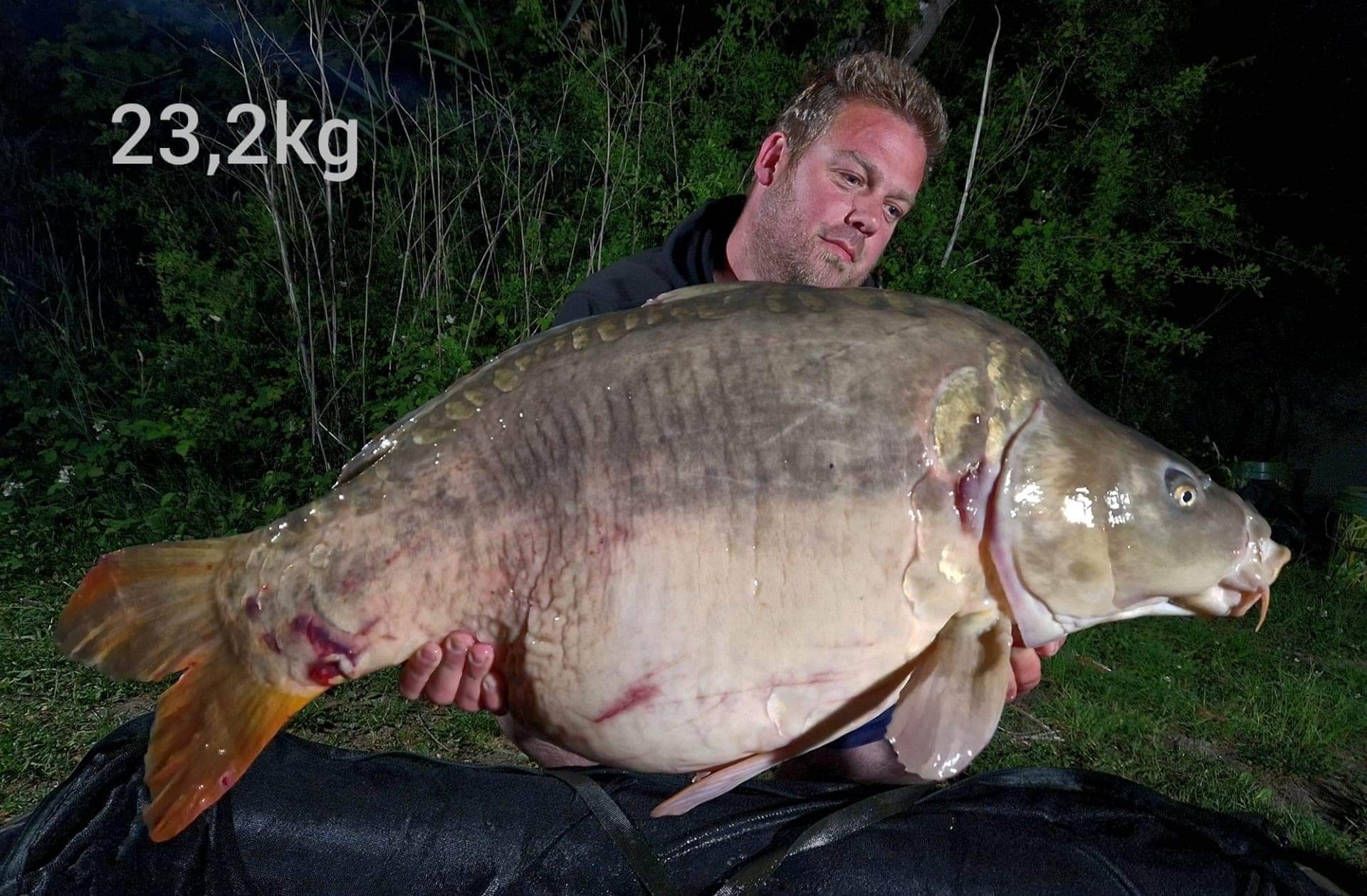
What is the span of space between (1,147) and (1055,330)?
5.24 metres

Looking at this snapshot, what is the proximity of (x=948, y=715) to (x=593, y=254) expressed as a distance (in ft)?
9.19

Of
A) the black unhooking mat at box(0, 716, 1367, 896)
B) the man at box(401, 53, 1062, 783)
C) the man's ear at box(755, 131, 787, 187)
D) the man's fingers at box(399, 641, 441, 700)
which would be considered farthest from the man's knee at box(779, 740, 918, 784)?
the man's ear at box(755, 131, 787, 187)

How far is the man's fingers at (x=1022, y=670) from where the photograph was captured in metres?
1.39

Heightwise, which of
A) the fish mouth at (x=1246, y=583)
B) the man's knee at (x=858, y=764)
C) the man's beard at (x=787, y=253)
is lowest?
the man's knee at (x=858, y=764)

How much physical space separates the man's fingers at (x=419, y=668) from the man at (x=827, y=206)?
714 millimetres

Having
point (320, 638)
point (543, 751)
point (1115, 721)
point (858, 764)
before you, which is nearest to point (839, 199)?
point (858, 764)

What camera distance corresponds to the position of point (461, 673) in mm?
1223

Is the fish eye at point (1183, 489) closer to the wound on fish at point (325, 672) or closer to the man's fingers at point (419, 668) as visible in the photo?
the man's fingers at point (419, 668)

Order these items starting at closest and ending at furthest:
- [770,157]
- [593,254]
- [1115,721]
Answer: [770,157] → [1115,721] → [593,254]

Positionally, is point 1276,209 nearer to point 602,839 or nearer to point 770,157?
point 770,157

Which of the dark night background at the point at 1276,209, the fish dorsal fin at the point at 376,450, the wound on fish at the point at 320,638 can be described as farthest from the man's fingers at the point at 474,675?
the dark night background at the point at 1276,209

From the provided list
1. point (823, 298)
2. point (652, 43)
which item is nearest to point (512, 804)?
point (823, 298)

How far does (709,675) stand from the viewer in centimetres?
105

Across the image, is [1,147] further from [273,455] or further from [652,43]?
[652,43]
